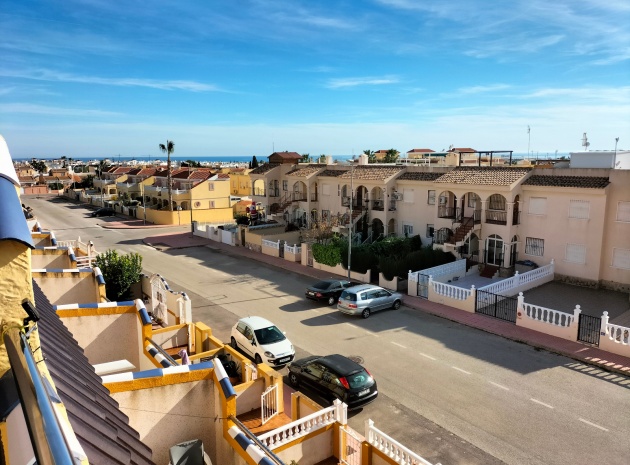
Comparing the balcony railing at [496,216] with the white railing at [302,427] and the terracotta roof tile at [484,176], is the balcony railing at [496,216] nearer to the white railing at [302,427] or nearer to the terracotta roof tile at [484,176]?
the terracotta roof tile at [484,176]

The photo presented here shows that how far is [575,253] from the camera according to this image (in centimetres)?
2720

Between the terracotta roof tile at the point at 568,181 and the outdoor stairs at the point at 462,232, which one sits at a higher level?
the terracotta roof tile at the point at 568,181

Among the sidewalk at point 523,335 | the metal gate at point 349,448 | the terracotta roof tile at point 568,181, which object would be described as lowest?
the sidewalk at point 523,335

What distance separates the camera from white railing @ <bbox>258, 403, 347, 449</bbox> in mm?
10578

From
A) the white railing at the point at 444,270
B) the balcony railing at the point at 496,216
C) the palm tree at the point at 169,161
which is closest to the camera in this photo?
the white railing at the point at 444,270

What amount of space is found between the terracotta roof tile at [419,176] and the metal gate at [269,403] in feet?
80.6

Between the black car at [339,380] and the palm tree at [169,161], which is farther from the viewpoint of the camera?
the palm tree at [169,161]

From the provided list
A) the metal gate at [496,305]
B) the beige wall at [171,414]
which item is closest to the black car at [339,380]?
the beige wall at [171,414]

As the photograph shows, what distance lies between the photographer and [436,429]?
13297mm

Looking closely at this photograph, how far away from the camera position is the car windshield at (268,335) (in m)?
17.7

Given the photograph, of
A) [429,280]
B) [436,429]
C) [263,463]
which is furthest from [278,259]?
[263,463]

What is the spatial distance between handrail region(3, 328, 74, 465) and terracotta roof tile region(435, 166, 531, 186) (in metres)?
29.3

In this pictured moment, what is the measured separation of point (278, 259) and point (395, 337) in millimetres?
17249

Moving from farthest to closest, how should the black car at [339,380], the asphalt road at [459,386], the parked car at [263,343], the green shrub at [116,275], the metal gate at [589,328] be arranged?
the green shrub at [116,275]
the metal gate at [589,328]
the parked car at [263,343]
the black car at [339,380]
the asphalt road at [459,386]
